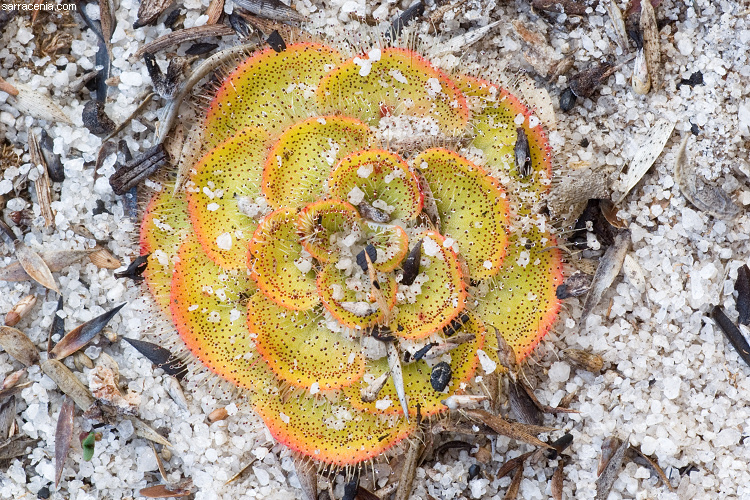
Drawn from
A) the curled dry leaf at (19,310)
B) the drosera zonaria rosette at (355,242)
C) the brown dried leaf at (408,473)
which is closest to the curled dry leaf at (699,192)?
the drosera zonaria rosette at (355,242)

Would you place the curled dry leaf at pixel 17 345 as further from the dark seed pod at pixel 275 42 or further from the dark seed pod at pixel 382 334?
the dark seed pod at pixel 275 42

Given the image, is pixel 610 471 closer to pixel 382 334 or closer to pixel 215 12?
pixel 382 334

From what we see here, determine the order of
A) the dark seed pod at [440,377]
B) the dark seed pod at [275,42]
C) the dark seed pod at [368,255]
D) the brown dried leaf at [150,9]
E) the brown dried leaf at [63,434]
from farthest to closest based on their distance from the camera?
1. the brown dried leaf at [150,9]
2. the brown dried leaf at [63,434]
3. the dark seed pod at [275,42]
4. the dark seed pod at [440,377]
5. the dark seed pod at [368,255]

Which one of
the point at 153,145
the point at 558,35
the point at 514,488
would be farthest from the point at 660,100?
the point at 153,145

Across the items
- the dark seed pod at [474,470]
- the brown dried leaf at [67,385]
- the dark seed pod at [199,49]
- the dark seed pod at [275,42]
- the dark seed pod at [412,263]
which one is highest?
the dark seed pod at [275,42]

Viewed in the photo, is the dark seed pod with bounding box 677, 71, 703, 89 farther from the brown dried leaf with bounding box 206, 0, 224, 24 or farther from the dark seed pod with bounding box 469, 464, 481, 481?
the brown dried leaf with bounding box 206, 0, 224, 24

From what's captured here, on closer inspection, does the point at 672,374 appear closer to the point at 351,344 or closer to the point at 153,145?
the point at 351,344
